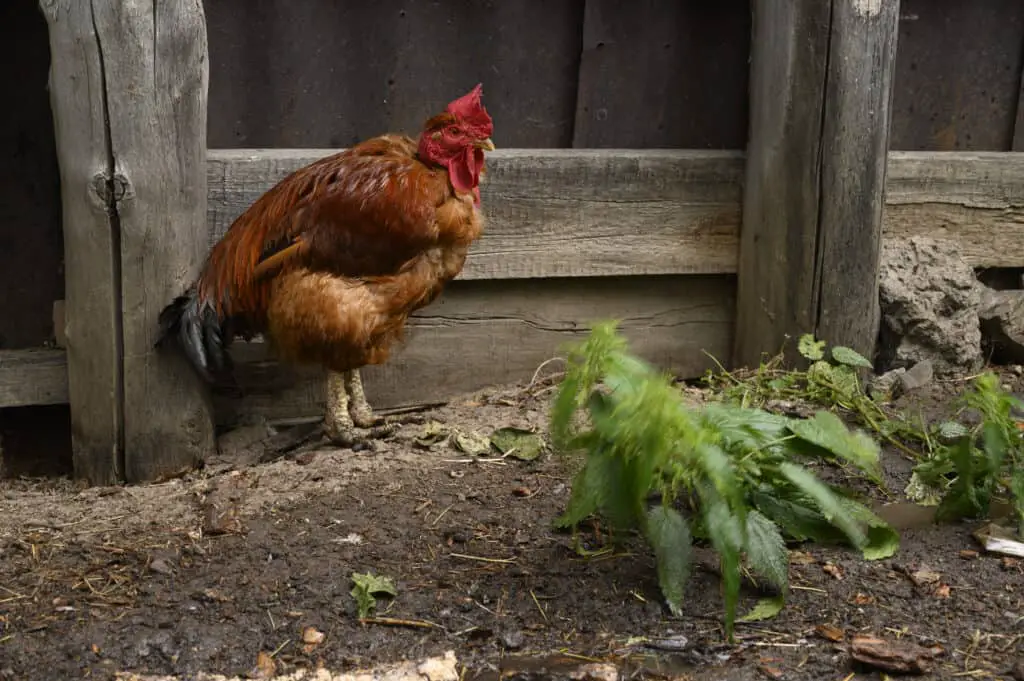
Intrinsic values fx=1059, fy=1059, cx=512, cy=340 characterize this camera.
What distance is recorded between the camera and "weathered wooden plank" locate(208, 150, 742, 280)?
4184 mm

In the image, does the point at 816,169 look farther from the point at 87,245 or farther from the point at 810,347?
the point at 87,245

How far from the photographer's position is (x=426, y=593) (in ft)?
9.39

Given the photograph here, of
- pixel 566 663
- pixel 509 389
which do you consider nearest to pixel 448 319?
pixel 509 389

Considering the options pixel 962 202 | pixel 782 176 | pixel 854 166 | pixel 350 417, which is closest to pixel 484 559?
pixel 350 417

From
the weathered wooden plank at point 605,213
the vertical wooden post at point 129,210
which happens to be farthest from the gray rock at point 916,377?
the vertical wooden post at point 129,210

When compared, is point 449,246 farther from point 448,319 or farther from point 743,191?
point 743,191

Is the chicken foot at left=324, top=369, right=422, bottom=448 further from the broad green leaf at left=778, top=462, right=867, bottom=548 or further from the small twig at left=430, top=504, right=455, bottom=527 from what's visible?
the broad green leaf at left=778, top=462, right=867, bottom=548

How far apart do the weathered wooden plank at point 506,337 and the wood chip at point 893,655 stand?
1.90m

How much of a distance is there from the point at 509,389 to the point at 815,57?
5.80 feet

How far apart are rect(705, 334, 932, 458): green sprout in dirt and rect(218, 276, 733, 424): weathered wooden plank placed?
35cm

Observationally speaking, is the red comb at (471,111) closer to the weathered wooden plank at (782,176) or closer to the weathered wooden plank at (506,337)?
the weathered wooden plank at (506,337)

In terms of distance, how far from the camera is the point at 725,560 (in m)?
2.49

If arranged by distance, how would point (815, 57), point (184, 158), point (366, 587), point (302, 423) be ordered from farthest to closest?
1. point (302, 423)
2. point (815, 57)
3. point (184, 158)
4. point (366, 587)

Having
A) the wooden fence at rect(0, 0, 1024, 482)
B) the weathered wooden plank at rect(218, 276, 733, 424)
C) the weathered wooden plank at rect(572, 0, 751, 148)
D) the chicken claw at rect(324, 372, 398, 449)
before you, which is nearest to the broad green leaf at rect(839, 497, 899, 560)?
the wooden fence at rect(0, 0, 1024, 482)
